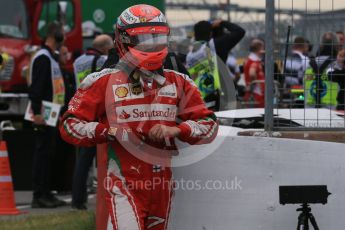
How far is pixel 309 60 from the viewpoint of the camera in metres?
7.95

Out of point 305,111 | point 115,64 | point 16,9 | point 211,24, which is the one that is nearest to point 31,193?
point 211,24

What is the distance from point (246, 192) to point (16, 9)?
14.4 metres

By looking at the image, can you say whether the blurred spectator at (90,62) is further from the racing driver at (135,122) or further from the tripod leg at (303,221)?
the racing driver at (135,122)

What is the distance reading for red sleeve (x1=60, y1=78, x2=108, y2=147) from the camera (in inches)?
235

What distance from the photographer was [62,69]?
40.0 ft

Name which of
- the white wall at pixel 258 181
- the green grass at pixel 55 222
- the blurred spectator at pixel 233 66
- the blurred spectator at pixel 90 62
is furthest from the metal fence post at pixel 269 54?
the blurred spectator at pixel 233 66

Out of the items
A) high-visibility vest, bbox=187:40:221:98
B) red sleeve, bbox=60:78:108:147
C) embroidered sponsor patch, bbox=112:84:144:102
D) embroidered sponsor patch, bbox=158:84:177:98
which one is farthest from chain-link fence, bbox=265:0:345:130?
high-visibility vest, bbox=187:40:221:98

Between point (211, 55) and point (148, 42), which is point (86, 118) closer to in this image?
point (148, 42)

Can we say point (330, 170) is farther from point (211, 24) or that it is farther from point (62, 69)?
point (62, 69)

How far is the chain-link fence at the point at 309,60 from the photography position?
724cm

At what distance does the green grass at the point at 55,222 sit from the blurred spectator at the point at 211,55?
1.81m

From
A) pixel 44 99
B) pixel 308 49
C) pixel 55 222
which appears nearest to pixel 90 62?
pixel 44 99

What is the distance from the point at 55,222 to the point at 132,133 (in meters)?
4.17

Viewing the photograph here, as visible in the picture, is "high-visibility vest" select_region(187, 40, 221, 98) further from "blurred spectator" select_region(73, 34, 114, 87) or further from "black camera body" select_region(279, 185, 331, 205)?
"black camera body" select_region(279, 185, 331, 205)
